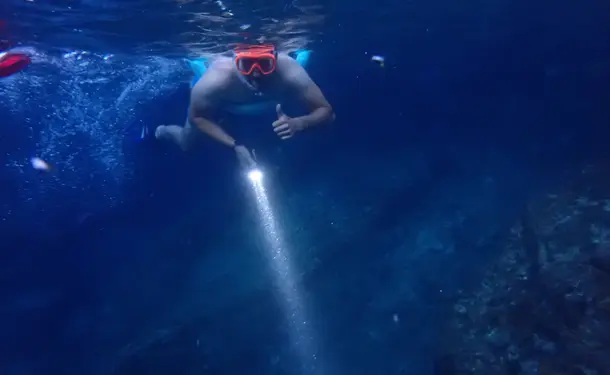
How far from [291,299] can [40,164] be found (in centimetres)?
884

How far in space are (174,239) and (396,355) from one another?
7.14 m

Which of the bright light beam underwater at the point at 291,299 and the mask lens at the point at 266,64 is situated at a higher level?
the mask lens at the point at 266,64

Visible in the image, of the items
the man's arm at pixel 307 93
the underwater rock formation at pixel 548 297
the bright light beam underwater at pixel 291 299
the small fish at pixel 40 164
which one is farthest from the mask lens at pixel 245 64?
the small fish at pixel 40 164

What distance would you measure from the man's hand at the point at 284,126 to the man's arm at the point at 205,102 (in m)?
1.71

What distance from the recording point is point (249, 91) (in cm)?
844

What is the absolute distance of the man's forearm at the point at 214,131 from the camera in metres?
7.41

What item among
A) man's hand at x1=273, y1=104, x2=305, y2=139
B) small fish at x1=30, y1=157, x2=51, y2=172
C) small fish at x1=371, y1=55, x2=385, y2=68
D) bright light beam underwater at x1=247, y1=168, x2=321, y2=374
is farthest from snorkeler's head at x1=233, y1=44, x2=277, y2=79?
small fish at x1=30, y1=157, x2=51, y2=172

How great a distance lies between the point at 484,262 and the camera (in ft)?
37.9

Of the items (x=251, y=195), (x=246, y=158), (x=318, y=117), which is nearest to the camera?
(x=246, y=158)

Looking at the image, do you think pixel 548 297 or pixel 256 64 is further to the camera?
pixel 548 297

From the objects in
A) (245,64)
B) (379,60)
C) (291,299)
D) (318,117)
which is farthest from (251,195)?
(379,60)

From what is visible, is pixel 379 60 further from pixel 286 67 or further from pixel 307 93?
pixel 307 93

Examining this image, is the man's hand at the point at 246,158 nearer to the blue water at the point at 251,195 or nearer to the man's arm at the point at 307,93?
the man's arm at the point at 307,93

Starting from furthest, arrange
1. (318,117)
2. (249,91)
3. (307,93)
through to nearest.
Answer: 1. (249,91)
2. (307,93)
3. (318,117)
